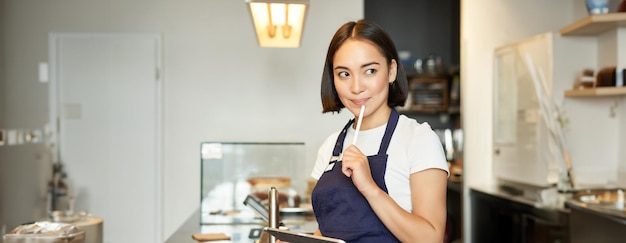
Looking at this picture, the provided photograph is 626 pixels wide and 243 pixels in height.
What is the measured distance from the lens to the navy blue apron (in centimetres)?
160

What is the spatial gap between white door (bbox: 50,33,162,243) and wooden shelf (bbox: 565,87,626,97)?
257 centimetres

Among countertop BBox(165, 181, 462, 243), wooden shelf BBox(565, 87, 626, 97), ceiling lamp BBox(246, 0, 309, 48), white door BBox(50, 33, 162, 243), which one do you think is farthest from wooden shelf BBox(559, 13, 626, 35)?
white door BBox(50, 33, 162, 243)

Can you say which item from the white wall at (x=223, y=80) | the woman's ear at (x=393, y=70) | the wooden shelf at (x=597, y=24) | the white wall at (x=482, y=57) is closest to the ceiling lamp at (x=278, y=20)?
the white wall at (x=223, y=80)

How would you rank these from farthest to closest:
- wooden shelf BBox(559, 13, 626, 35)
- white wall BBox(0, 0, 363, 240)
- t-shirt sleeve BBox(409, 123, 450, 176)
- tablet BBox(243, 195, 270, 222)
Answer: white wall BBox(0, 0, 363, 240) < wooden shelf BBox(559, 13, 626, 35) < tablet BBox(243, 195, 270, 222) < t-shirt sleeve BBox(409, 123, 450, 176)

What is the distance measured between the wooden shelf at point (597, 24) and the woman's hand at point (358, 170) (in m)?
3.10

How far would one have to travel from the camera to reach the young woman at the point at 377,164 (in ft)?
5.04

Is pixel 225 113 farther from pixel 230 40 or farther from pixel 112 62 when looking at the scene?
pixel 112 62

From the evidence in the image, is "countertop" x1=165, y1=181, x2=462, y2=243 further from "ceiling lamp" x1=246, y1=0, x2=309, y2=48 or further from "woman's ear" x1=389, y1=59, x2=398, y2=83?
"woman's ear" x1=389, y1=59, x2=398, y2=83

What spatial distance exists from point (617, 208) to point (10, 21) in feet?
12.4

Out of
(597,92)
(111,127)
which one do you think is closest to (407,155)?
(597,92)

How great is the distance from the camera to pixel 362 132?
1730mm

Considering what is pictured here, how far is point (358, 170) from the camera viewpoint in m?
1.52

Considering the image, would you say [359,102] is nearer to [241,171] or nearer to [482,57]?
[241,171]

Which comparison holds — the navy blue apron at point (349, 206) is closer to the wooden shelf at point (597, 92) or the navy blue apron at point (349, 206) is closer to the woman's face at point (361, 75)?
the woman's face at point (361, 75)
